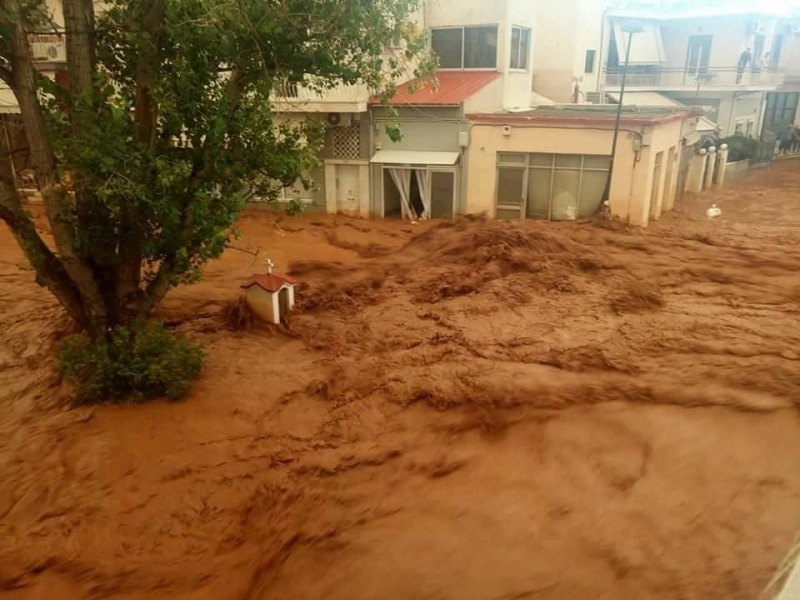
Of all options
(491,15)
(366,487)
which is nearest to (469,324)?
(366,487)

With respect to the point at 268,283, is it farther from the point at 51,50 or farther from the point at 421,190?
the point at 51,50

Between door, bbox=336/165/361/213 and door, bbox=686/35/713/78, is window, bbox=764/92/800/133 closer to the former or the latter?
door, bbox=686/35/713/78

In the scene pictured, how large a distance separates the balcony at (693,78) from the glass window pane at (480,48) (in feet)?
34.8

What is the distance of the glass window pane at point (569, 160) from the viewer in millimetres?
15602

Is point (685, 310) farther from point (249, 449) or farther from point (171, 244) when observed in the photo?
point (171, 244)

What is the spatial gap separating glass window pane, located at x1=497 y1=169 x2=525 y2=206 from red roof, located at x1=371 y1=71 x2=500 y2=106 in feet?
7.28

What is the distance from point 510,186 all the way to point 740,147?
14.1 m

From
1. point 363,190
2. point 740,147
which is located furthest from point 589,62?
point 363,190

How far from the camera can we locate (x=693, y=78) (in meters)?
26.2

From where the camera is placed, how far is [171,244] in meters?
7.34

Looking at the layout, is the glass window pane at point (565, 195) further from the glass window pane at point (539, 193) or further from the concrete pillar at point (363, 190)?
the concrete pillar at point (363, 190)

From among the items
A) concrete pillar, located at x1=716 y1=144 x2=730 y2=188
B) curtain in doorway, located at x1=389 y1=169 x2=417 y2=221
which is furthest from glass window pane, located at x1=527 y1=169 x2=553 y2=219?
concrete pillar, located at x1=716 y1=144 x2=730 y2=188

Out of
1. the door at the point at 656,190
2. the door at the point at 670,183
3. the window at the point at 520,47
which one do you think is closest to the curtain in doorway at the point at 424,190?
the window at the point at 520,47

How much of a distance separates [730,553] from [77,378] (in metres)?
7.12
